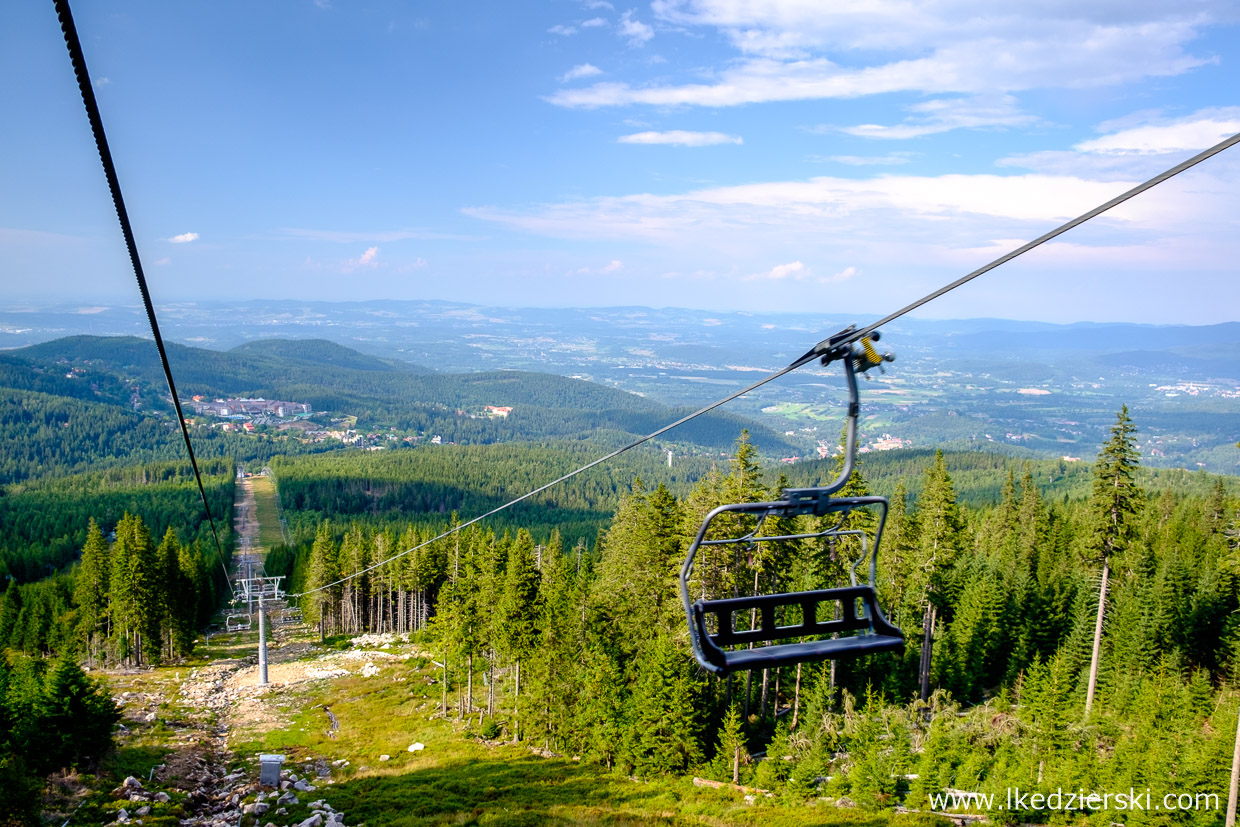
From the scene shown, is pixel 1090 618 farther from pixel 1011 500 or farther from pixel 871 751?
pixel 1011 500

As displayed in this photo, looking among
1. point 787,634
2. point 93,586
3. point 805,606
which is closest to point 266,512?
point 93,586

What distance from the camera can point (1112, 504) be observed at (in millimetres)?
23422

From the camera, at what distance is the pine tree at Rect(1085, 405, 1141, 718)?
22969 mm

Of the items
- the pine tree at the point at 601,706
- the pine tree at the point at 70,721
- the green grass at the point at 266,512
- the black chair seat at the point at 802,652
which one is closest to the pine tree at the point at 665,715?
the pine tree at the point at 601,706

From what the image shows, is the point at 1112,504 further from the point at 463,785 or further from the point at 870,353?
the point at 463,785

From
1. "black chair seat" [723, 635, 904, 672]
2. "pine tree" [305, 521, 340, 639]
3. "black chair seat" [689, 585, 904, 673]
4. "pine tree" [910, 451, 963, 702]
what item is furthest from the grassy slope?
"pine tree" [305, 521, 340, 639]

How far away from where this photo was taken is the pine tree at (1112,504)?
2297 centimetres

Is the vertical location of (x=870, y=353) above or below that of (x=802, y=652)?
above

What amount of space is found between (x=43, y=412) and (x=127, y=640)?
187m

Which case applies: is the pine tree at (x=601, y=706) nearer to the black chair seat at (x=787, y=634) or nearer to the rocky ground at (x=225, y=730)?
the rocky ground at (x=225, y=730)

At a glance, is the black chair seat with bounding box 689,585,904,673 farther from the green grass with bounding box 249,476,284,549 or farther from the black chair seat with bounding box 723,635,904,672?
the green grass with bounding box 249,476,284,549

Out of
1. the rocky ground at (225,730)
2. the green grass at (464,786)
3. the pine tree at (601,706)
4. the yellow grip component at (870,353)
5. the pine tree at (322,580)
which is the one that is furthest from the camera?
the pine tree at (322,580)

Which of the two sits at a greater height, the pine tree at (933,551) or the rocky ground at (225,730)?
the pine tree at (933,551)

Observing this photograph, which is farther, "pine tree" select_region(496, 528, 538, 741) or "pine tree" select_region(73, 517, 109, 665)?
"pine tree" select_region(73, 517, 109, 665)
